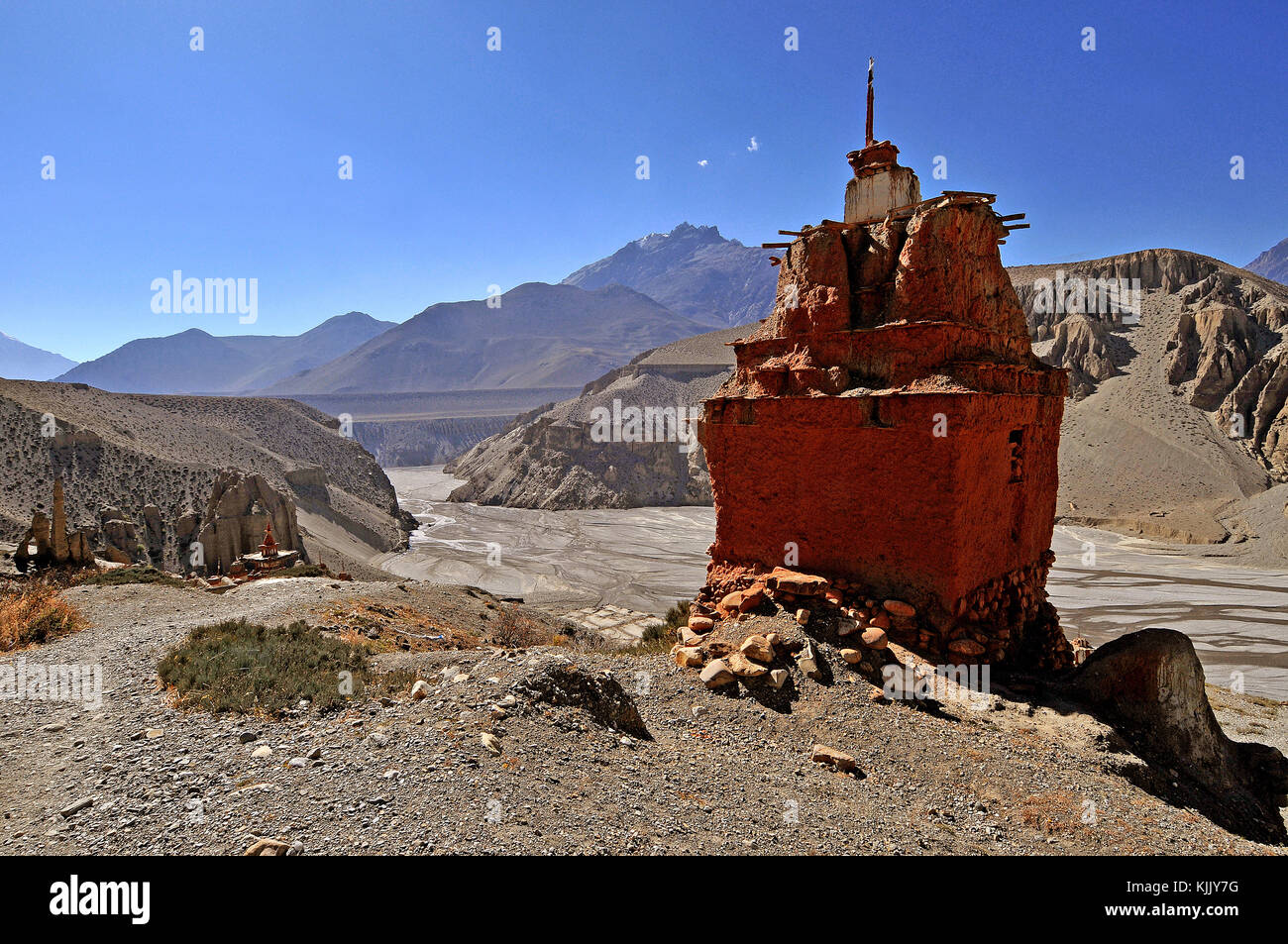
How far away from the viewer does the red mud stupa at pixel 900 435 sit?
26.4ft

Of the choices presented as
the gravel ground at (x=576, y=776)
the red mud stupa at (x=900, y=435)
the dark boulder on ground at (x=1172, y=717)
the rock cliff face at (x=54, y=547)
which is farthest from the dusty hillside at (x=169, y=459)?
the dark boulder on ground at (x=1172, y=717)

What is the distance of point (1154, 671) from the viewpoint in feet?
24.9

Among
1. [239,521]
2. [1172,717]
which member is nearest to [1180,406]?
[1172,717]

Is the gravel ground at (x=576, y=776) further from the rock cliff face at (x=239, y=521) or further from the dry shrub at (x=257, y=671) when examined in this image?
the rock cliff face at (x=239, y=521)

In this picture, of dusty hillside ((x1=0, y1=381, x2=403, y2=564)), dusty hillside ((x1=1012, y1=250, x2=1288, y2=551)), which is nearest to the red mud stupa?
dusty hillside ((x1=0, y1=381, x2=403, y2=564))

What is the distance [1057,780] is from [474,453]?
9787 cm

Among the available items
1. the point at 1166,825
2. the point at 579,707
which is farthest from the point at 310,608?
the point at 1166,825

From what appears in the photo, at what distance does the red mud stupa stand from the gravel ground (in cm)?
178

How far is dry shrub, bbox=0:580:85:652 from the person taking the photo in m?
9.97

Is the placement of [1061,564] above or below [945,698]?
below

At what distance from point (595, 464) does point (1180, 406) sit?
55.5m
